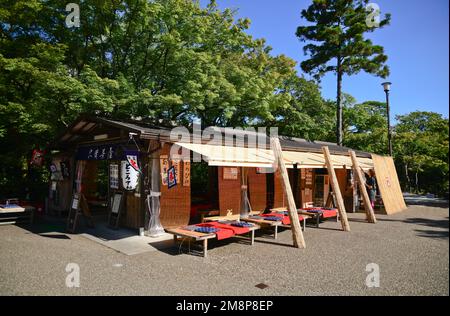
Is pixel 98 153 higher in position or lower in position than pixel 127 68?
lower

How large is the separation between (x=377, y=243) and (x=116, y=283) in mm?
6998

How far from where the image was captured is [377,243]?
324 inches

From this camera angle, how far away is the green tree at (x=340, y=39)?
17.9 meters

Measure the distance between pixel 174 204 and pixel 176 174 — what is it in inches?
37.4

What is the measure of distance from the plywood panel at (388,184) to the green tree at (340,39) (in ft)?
14.8

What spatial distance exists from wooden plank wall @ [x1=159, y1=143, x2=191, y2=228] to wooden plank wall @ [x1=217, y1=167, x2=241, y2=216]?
1.37 m

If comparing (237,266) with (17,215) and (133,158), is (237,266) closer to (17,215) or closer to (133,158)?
(133,158)

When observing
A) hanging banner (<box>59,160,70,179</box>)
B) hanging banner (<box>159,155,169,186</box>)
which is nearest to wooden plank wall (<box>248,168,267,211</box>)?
hanging banner (<box>159,155,169,186</box>)

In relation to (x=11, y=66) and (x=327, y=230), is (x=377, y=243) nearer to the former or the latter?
(x=327, y=230)

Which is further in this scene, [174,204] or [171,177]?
[174,204]

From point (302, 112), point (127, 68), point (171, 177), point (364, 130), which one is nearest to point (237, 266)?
point (171, 177)

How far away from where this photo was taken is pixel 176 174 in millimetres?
9203

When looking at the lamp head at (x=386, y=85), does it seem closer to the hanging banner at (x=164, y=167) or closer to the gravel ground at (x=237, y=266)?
the gravel ground at (x=237, y=266)

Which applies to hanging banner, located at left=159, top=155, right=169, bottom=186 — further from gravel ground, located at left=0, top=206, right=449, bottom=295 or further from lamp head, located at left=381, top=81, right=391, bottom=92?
A: lamp head, located at left=381, top=81, right=391, bottom=92
